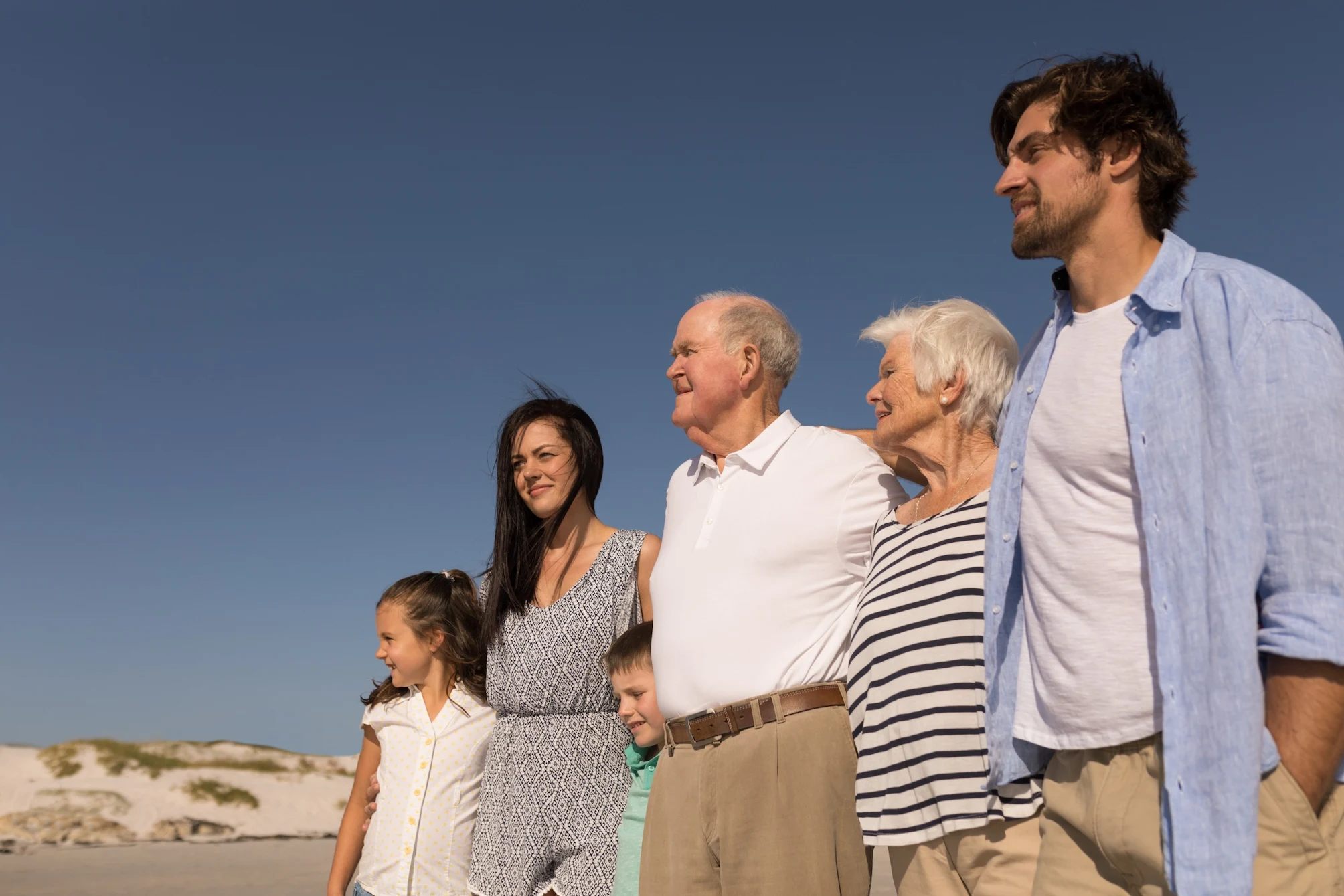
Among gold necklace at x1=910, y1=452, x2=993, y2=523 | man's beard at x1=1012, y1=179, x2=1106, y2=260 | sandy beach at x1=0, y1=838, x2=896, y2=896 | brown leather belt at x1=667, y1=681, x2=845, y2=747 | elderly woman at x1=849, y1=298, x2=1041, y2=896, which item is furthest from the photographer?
sandy beach at x1=0, y1=838, x2=896, y2=896

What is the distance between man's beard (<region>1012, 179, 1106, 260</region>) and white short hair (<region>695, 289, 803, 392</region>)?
1600 mm

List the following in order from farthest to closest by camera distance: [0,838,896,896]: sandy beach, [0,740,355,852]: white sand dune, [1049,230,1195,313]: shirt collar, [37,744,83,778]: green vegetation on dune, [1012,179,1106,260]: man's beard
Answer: [37,744,83,778]: green vegetation on dune → [0,740,355,852]: white sand dune → [0,838,896,896]: sandy beach → [1012,179,1106,260]: man's beard → [1049,230,1195,313]: shirt collar

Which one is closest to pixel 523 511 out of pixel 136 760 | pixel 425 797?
pixel 425 797

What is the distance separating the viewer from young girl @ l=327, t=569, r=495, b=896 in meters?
4.55

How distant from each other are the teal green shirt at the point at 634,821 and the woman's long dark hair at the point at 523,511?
82 cm

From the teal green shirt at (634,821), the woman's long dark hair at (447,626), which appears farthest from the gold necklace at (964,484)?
the woman's long dark hair at (447,626)

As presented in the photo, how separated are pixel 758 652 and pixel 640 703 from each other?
2.48 feet

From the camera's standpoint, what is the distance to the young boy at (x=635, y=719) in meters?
3.98

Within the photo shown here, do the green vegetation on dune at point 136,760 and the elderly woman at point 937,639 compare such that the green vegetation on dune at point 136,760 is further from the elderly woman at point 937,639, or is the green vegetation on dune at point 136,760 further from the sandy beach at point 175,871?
the elderly woman at point 937,639

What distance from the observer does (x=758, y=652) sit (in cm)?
345

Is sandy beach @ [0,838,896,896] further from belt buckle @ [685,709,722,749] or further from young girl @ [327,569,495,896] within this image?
belt buckle @ [685,709,722,749]

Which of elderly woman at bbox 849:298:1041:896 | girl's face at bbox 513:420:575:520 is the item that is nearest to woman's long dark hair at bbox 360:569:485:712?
girl's face at bbox 513:420:575:520

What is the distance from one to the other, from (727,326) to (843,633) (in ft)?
4.14

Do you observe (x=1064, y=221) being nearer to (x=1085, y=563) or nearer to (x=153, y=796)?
(x=1085, y=563)
